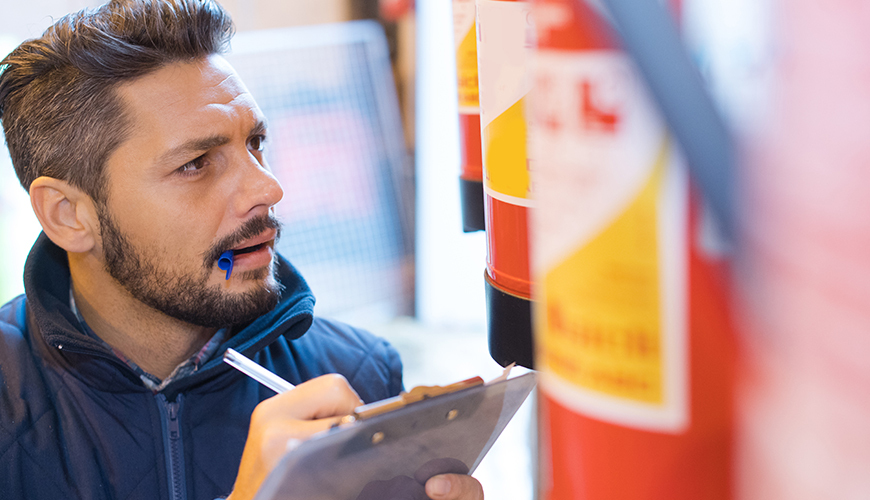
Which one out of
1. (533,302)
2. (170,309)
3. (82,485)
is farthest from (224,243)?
(533,302)

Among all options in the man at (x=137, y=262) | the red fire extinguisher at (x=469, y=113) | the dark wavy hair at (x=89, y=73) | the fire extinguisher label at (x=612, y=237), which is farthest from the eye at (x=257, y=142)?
the fire extinguisher label at (x=612, y=237)

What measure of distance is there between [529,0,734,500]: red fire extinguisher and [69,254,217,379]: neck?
3.27ft

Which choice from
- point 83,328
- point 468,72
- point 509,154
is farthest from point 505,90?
point 83,328

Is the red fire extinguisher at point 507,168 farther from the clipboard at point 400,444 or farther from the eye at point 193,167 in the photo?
the eye at point 193,167

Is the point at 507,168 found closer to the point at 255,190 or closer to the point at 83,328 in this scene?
the point at 255,190

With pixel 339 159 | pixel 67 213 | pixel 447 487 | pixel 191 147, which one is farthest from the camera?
pixel 339 159

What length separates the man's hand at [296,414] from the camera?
0.57m

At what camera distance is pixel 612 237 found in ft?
0.89

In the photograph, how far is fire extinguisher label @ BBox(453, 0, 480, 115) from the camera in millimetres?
625

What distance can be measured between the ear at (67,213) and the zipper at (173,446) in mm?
285

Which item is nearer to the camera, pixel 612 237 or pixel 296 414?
pixel 612 237

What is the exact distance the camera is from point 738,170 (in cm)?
23

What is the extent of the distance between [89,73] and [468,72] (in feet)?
2.40

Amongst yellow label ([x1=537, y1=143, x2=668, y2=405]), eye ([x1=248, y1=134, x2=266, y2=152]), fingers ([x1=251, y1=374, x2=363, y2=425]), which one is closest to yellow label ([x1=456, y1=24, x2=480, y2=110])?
fingers ([x1=251, y1=374, x2=363, y2=425])
